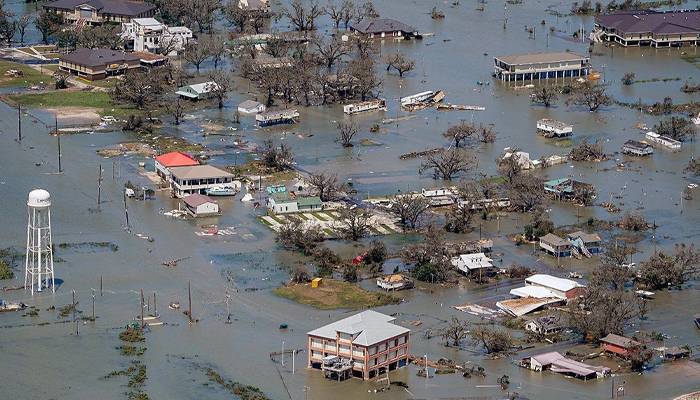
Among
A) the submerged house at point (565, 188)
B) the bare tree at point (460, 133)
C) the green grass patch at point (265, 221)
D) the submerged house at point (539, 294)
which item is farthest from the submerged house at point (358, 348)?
the bare tree at point (460, 133)

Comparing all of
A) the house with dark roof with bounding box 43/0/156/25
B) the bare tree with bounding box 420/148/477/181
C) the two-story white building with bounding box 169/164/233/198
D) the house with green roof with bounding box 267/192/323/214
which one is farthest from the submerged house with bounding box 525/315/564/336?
the house with dark roof with bounding box 43/0/156/25

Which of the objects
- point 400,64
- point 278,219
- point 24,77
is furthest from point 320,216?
point 24,77

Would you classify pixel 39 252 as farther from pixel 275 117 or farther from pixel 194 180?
pixel 275 117

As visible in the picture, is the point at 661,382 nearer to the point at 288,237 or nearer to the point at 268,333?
the point at 268,333

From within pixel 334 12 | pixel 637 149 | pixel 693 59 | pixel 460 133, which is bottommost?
pixel 637 149

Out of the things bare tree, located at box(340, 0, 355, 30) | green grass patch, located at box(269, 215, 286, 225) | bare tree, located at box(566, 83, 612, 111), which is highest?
bare tree, located at box(340, 0, 355, 30)

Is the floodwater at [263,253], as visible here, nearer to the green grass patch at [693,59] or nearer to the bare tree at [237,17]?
the green grass patch at [693,59]

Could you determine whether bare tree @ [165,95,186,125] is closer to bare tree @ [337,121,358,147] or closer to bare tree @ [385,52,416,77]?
bare tree @ [337,121,358,147]
